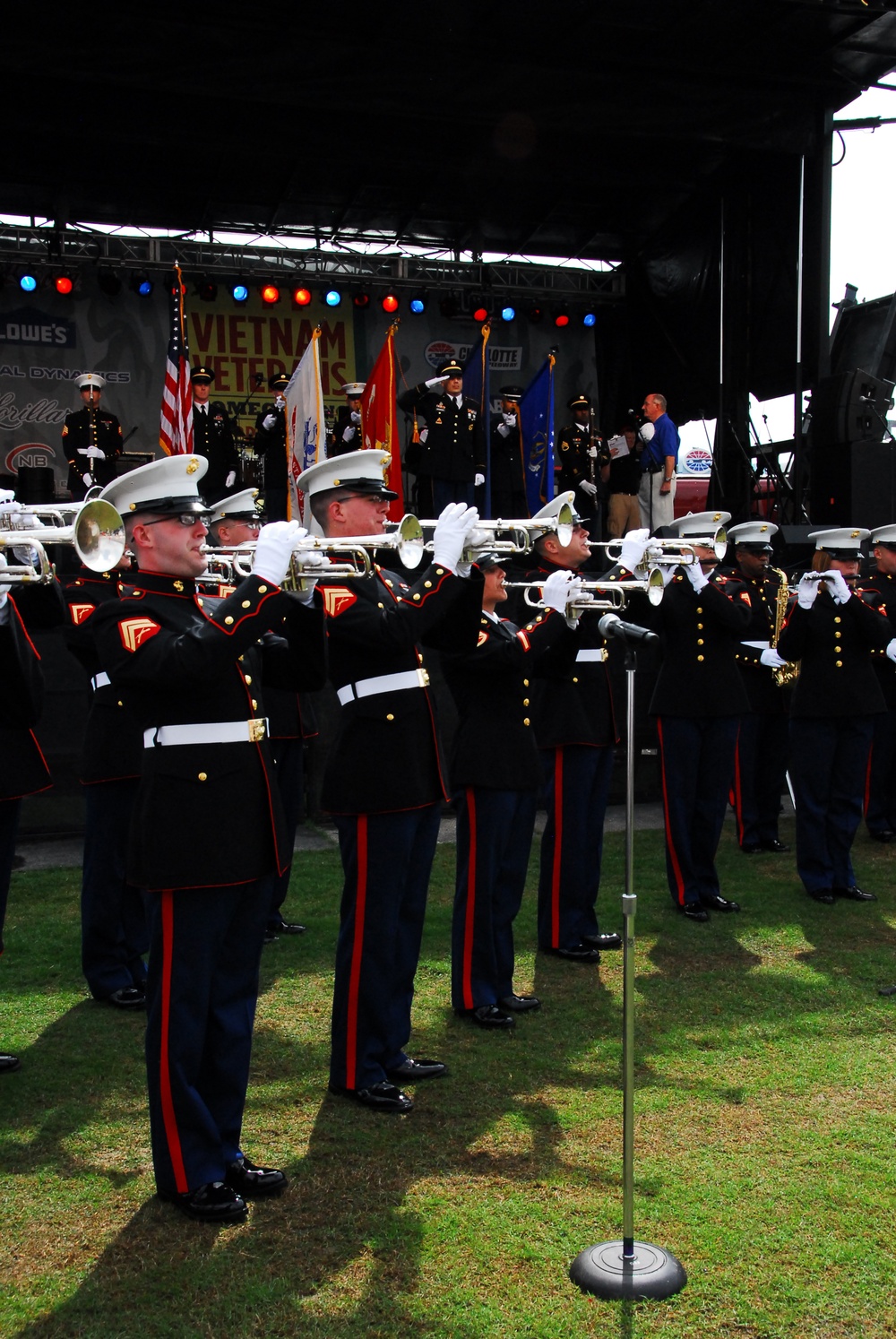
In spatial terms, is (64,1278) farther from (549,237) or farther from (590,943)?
(549,237)

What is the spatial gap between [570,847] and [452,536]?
2.26 m

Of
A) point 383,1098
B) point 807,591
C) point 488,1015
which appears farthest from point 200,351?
point 383,1098

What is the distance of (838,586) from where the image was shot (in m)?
7.13

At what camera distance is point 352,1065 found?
4246 mm

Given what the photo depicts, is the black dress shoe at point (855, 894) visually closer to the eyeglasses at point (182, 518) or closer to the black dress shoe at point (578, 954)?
the black dress shoe at point (578, 954)

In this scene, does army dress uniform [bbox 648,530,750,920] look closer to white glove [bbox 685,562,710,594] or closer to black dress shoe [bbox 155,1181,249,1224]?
white glove [bbox 685,562,710,594]

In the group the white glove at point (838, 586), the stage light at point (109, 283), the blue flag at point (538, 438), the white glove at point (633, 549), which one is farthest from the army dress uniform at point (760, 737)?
the stage light at point (109, 283)

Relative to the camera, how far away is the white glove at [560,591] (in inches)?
215

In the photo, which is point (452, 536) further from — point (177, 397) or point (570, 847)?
point (177, 397)

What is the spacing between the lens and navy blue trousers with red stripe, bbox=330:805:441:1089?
4250 mm

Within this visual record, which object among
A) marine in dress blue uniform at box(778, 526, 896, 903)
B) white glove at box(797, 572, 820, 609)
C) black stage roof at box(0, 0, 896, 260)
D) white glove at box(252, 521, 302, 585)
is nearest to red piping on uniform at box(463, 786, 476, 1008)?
white glove at box(252, 521, 302, 585)

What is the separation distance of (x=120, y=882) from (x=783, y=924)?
11.5 feet

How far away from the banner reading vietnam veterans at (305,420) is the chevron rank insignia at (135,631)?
762cm

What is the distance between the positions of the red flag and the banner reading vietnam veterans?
1.43 metres
